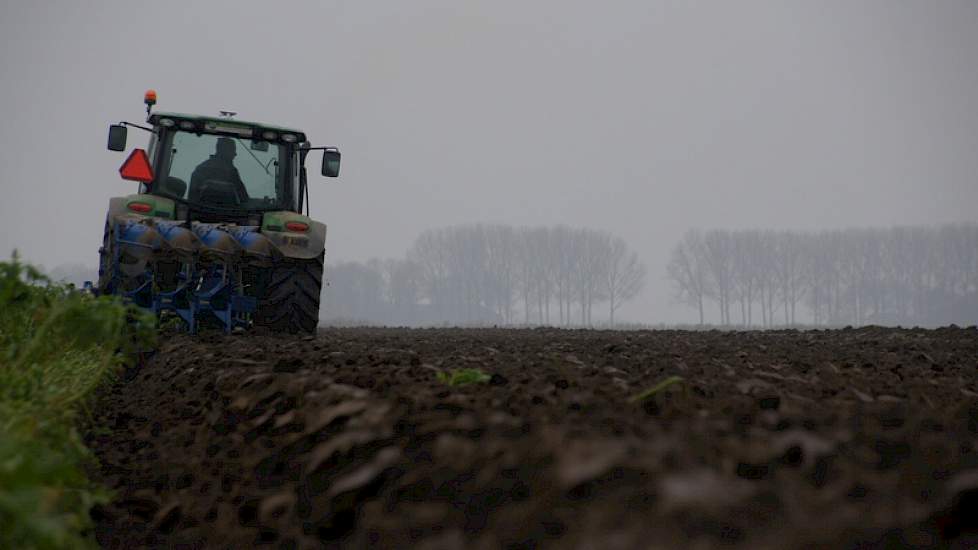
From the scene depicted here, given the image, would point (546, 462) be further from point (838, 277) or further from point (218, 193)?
point (838, 277)

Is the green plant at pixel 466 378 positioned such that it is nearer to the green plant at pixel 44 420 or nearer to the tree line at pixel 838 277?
the green plant at pixel 44 420

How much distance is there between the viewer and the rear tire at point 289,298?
7.80 m

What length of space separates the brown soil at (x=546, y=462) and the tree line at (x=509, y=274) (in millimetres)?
Result: 61423

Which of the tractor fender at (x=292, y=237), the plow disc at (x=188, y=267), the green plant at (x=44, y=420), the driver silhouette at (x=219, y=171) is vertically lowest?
the green plant at (x=44, y=420)

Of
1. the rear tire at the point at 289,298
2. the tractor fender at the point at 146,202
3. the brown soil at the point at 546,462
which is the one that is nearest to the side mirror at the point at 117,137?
the tractor fender at the point at 146,202

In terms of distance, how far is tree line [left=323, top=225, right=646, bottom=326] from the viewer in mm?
65562

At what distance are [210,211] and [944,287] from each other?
70718mm

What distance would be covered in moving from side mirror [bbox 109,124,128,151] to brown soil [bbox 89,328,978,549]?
5302 mm

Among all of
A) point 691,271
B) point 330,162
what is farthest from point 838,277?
point 330,162

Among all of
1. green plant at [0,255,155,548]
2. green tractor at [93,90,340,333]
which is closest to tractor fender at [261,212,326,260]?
green tractor at [93,90,340,333]

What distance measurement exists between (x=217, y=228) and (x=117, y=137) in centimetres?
169

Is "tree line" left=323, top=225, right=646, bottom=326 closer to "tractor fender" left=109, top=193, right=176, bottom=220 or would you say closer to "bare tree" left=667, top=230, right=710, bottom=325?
"bare tree" left=667, top=230, right=710, bottom=325

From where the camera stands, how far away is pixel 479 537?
1.37 metres

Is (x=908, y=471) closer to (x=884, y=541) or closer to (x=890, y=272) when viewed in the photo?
(x=884, y=541)
